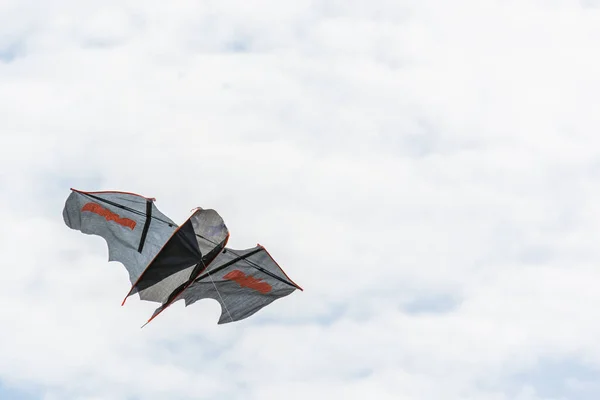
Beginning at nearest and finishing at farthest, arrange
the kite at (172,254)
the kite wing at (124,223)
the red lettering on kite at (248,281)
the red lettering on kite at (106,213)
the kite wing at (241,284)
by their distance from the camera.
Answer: the kite at (172,254)
the kite wing at (124,223)
the red lettering on kite at (106,213)
the kite wing at (241,284)
the red lettering on kite at (248,281)

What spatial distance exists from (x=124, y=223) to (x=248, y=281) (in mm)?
4833

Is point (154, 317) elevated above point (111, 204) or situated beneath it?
situated beneath

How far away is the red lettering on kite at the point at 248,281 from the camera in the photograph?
3553cm

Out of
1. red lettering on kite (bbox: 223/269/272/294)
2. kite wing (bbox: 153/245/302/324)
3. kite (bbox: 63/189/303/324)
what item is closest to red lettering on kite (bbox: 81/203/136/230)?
kite (bbox: 63/189/303/324)

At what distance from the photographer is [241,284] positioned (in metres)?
35.9

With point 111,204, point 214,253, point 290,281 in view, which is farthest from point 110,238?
point 290,281

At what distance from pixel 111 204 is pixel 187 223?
11.0 ft

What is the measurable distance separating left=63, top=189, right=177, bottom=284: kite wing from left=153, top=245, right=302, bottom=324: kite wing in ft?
6.71

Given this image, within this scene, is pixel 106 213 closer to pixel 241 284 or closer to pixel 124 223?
pixel 124 223

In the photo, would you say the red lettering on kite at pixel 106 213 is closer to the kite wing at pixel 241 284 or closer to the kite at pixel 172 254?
the kite at pixel 172 254

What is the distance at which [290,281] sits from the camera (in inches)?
1396

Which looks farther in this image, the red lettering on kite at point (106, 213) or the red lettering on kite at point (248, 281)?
the red lettering on kite at point (248, 281)

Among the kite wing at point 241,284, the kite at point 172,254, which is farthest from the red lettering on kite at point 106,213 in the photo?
the kite wing at point 241,284

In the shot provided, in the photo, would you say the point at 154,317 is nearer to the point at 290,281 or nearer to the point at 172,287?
the point at 172,287
